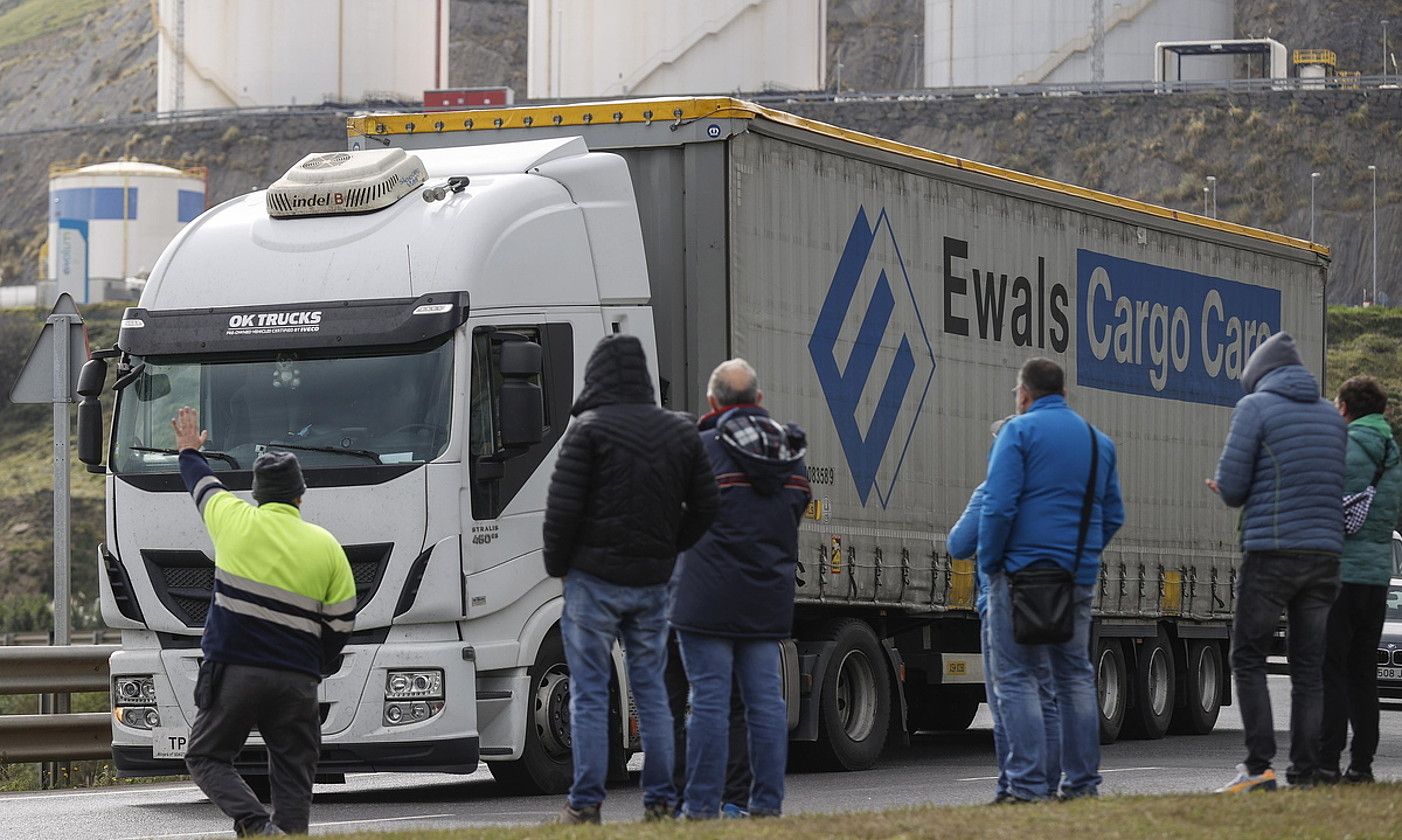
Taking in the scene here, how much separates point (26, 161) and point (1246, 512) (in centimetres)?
13803

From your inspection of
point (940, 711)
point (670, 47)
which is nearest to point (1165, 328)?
point (940, 711)

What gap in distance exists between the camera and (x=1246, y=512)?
10781 millimetres

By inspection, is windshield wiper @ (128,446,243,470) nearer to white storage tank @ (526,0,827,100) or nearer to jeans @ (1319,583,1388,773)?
jeans @ (1319,583,1388,773)

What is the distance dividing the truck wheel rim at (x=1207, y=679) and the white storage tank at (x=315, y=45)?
311 feet

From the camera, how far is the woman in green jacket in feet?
36.2

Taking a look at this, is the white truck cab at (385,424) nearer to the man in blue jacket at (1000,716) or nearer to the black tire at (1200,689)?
the man in blue jacket at (1000,716)

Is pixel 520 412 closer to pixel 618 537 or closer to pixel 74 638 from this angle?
pixel 618 537

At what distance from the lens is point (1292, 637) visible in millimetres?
10820

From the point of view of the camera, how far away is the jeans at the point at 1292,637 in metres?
10.6

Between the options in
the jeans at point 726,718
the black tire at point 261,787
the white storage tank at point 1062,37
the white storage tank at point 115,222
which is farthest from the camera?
the white storage tank at point 115,222

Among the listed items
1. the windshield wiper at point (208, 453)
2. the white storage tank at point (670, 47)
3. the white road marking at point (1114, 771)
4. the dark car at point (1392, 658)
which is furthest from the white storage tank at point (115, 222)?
the windshield wiper at point (208, 453)

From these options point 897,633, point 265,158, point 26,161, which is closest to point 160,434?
point 897,633

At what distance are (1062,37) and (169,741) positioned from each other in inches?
3804

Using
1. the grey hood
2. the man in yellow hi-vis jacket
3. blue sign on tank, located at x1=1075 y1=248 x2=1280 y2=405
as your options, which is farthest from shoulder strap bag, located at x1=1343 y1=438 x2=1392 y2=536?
blue sign on tank, located at x1=1075 y1=248 x2=1280 y2=405
